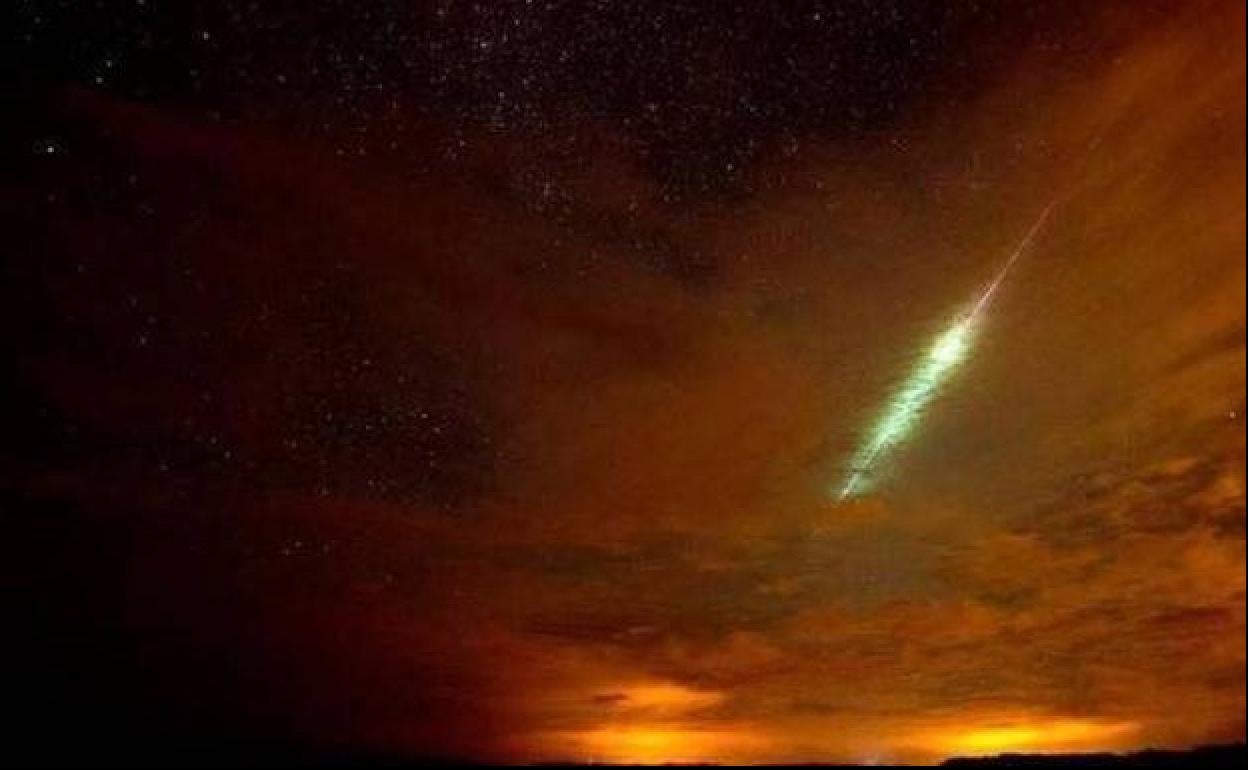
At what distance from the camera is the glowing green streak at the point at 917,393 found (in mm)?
7352

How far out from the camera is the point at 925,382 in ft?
24.4

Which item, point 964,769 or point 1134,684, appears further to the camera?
point 1134,684

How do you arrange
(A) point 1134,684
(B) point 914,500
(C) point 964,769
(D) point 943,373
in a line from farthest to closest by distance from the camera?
(A) point 1134,684
(B) point 914,500
(D) point 943,373
(C) point 964,769

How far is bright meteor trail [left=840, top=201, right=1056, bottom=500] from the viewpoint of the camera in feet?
23.9

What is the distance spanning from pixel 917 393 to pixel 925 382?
97mm

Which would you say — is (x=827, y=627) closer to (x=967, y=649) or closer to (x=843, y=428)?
(x=967, y=649)

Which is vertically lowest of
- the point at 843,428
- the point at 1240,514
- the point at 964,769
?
the point at 964,769

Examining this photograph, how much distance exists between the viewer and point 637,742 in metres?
8.68

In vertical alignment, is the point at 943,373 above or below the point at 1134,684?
above

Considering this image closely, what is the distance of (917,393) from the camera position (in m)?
7.47

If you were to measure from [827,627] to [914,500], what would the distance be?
1.36m

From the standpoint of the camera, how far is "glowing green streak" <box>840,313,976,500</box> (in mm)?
7352

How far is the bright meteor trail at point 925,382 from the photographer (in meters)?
7.28

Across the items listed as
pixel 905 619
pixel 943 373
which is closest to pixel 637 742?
pixel 905 619
